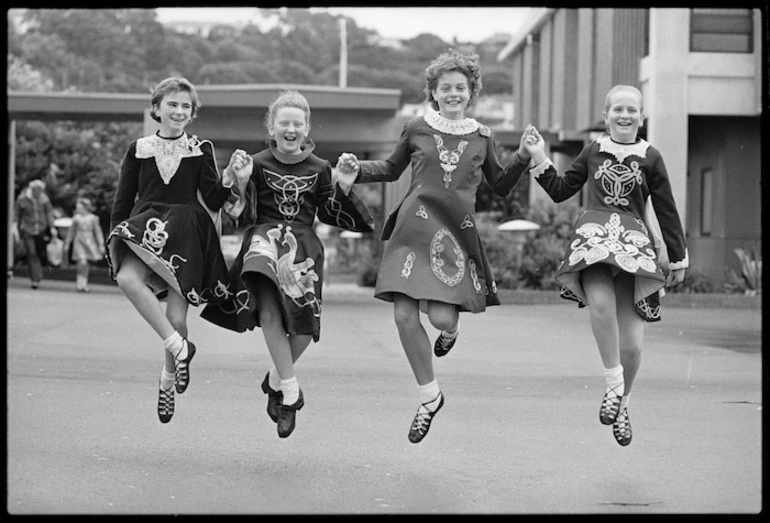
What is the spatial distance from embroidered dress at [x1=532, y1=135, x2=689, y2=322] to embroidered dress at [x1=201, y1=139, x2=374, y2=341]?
1208 mm

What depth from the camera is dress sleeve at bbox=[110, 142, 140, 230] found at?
816 centimetres

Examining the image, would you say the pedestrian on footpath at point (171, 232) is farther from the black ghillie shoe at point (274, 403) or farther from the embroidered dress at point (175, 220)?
the black ghillie shoe at point (274, 403)

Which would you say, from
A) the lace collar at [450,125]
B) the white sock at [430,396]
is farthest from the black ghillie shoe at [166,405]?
the lace collar at [450,125]

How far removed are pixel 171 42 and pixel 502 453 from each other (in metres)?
78.8

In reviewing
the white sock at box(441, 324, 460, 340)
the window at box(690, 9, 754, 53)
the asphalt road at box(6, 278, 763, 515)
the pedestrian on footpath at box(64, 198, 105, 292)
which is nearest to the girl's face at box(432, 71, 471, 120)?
the white sock at box(441, 324, 460, 340)

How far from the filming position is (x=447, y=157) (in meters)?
7.79

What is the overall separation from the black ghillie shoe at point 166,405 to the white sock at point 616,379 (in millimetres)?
2479

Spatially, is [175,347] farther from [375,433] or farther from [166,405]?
[375,433]

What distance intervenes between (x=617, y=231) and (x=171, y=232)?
2.53m

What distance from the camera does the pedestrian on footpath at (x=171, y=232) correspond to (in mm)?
7906

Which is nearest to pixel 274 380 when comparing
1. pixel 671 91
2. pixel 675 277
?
pixel 675 277

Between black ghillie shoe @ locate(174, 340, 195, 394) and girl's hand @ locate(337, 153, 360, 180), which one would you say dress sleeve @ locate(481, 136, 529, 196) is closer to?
girl's hand @ locate(337, 153, 360, 180)

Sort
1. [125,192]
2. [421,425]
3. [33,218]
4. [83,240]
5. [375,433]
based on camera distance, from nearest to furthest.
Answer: [421,425] < [125,192] < [375,433] < [33,218] < [83,240]
